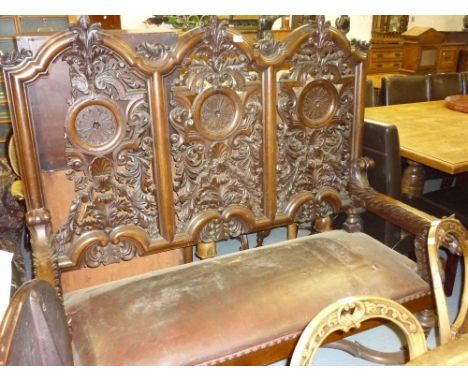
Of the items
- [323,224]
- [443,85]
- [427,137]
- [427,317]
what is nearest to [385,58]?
[443,85]

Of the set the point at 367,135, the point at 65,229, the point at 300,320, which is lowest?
the point at 300,320

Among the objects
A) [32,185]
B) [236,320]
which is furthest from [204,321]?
[32,185]

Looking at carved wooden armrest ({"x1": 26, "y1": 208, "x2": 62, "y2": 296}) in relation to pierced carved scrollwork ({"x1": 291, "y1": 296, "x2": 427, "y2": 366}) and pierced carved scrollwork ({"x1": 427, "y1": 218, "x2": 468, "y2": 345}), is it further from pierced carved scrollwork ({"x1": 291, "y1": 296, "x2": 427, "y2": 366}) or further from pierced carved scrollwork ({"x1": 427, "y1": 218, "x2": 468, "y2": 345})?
pierced carved scrollwork ({"x1": 427, "y1": 218, "x2": 468, "y2": 345})

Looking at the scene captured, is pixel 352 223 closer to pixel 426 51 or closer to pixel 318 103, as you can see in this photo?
pixel 318 103

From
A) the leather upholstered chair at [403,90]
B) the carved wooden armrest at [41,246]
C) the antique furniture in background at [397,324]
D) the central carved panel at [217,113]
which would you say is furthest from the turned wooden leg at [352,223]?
the leather upholstered chair at [403,90]

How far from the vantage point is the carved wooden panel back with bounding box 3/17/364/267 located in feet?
4.19

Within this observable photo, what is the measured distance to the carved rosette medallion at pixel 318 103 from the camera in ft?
5.22

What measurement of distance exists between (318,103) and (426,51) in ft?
16.6

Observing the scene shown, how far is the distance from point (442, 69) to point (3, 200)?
20.1ft

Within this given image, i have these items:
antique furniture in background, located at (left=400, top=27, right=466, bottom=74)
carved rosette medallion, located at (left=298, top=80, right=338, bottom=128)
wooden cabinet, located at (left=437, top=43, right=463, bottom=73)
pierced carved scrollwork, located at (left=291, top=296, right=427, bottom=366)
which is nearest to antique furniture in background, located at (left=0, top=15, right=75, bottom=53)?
carved rosette medallion, located at (left=298, top=80, right=338, bottom=128)

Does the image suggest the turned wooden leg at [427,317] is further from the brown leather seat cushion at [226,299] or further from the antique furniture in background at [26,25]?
the antique furniture in background at [26,25]

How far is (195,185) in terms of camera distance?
4.94ft
